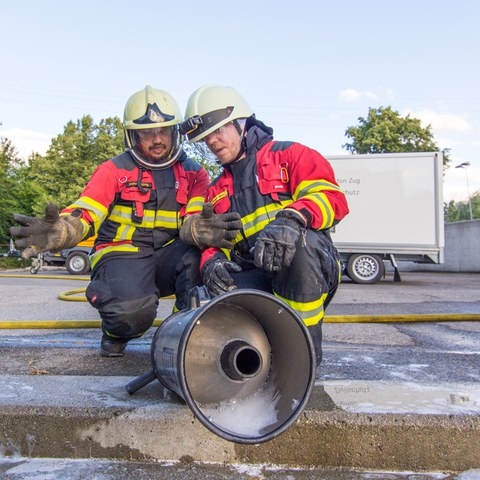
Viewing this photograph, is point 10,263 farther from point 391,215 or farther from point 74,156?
point 391,215

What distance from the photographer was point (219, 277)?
104 inches

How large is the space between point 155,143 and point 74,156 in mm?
30645

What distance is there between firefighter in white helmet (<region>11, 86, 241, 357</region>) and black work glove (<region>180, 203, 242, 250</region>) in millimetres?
25

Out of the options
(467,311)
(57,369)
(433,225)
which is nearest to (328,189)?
(57,369)

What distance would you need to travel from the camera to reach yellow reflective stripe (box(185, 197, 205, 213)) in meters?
3.28

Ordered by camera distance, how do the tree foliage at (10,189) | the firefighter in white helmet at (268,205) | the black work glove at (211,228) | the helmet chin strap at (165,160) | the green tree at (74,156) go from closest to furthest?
the firefighter in white helmet at (268,205)
the black work glove at (211,228)
the helmet chin strap at (165,160)
the tree foliage at (10,189)
the green tree at (74,156)

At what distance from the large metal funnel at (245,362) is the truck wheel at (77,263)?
1195cm

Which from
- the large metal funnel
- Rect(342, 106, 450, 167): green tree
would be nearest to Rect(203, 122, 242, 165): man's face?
the large metal funnel

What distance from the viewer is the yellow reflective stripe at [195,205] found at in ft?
10.8

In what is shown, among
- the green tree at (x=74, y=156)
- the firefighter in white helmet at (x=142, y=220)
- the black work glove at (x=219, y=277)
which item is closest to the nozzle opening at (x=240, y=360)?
the black work glove at (x=219, y=277)

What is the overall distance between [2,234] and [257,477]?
807 inches

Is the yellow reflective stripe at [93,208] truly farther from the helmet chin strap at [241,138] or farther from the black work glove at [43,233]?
the helmet chin strap at [241,138]

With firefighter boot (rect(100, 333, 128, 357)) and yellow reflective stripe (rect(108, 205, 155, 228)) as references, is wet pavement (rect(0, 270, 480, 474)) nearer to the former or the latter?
firefighter boot (rect(100, 333, 128, 357))

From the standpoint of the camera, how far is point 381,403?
2086 millimetres
